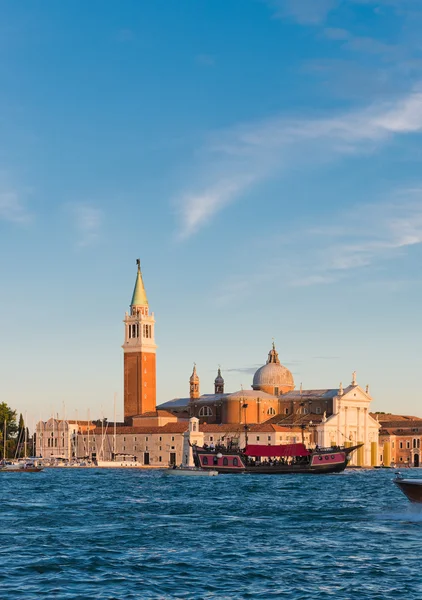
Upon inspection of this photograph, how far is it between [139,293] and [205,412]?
17608mm

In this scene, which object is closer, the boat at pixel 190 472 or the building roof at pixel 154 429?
the boat at pixel 190 472

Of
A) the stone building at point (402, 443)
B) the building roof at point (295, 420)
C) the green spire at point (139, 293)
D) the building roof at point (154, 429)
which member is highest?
the green spire at point (139, 293)

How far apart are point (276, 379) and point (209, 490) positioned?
7571cm

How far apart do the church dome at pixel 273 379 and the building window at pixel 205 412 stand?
716 centimetres

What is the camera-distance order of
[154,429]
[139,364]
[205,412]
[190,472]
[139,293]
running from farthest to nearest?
[139,293]
[205,412]
[139,364]
[154,429]
[190,472]

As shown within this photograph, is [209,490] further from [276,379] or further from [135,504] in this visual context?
[276,379]

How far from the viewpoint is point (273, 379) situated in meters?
134

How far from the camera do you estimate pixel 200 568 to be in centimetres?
2353

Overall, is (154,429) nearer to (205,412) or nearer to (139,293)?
(205,412)

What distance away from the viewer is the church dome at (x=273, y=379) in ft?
438

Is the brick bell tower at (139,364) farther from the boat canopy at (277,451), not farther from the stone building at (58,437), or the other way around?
the boat canopy at (277,451)

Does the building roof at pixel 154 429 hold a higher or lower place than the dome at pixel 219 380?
lower

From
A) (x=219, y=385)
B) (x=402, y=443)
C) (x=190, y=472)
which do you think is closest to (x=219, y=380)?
(x=219, y=385)

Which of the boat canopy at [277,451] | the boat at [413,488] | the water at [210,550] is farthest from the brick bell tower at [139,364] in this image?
the boat at [413,488]
